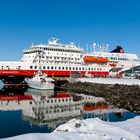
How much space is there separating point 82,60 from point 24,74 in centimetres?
1662

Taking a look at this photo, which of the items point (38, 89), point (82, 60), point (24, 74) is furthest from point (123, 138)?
point (82, 60)

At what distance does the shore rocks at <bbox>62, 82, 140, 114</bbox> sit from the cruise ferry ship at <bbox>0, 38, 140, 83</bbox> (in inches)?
277

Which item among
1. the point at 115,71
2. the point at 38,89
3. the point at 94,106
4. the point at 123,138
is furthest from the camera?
the point at 115,71

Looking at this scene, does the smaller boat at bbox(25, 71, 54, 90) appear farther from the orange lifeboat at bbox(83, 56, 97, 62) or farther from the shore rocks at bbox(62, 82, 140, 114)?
the orange lifeboat at bbox(83, 56, 97, 62)

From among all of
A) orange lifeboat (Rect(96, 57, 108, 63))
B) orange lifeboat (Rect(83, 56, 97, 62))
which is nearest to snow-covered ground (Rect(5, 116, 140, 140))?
→ orange lifeboat (Rect(83, 56, 97, 62))

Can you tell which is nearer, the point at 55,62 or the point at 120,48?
the point at 55,62

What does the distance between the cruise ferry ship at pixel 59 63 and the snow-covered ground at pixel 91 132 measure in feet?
148

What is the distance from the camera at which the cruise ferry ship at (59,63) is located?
197 feet

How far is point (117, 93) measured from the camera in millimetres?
39406

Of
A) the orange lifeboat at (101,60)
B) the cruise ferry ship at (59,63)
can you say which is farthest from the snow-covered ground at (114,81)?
the orange lifeboat at (101,60)

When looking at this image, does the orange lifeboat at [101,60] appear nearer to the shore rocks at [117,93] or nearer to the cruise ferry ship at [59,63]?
the cruise ferry ship at [59,63]

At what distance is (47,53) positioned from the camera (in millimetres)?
65062

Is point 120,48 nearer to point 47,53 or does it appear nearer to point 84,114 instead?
point 47,53

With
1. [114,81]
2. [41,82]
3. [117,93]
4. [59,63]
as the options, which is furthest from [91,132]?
[59,63]
